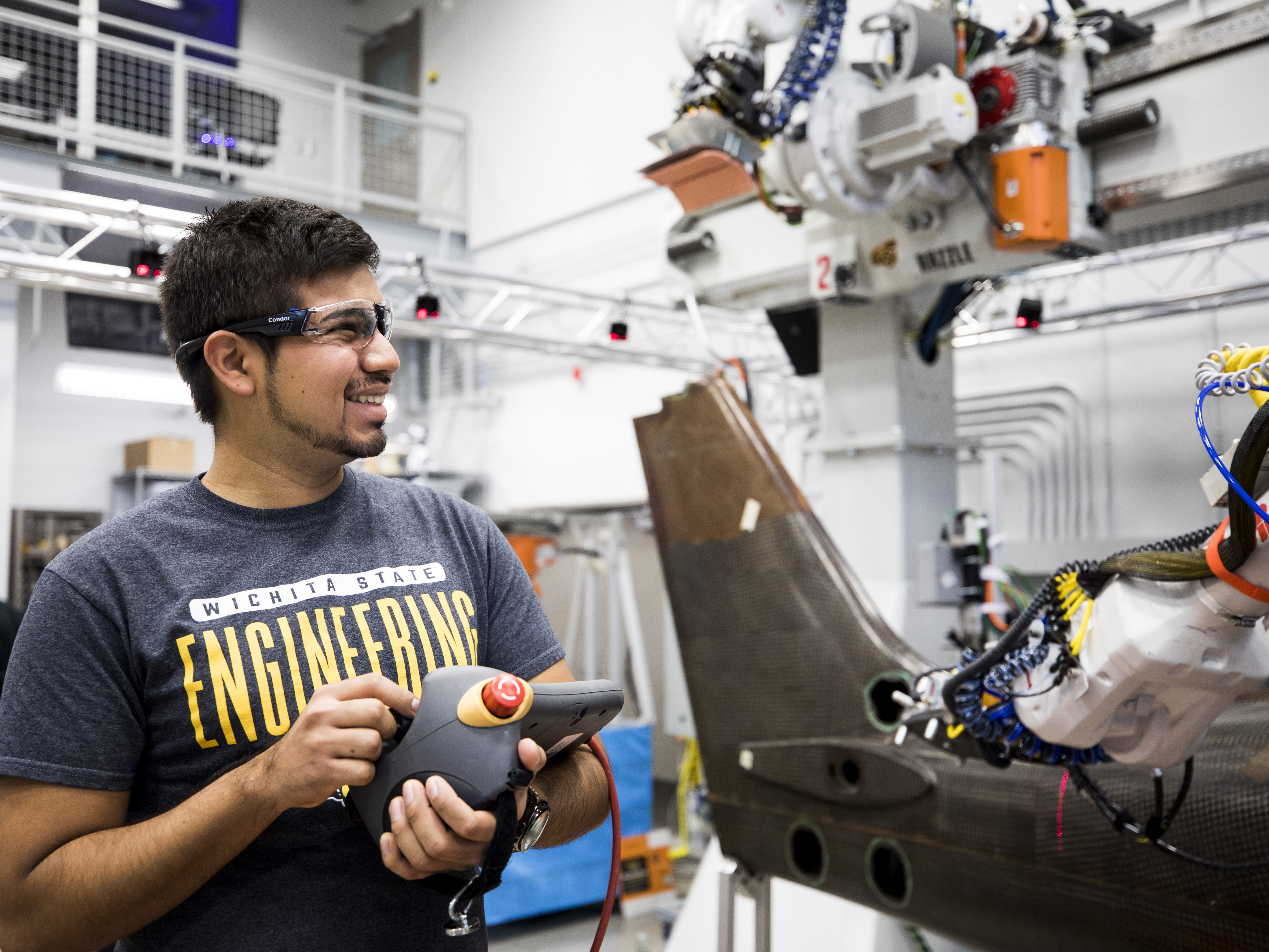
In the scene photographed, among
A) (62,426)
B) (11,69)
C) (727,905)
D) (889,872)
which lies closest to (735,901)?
(727,905)

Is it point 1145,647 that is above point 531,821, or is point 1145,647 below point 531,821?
above

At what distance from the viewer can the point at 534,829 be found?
1244mm

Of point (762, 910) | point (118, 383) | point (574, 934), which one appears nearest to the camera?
point (762, 910)

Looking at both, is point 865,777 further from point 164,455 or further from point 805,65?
point 164,455

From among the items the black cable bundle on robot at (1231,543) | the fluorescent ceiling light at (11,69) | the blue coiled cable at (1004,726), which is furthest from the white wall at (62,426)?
the black cable bundle on robot at (1231,543)

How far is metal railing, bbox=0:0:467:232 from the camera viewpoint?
30.9 ft

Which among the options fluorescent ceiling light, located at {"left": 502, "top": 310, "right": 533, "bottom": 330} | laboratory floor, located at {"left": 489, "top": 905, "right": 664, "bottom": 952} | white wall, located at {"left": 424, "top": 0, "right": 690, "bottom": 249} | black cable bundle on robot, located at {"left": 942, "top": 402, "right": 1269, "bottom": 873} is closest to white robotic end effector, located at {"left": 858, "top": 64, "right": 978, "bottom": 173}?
black cable bundle on robot, located at {"left": 942, "top": 402, "right": 1269, "bottom": 873}

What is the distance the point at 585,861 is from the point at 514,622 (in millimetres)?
5123

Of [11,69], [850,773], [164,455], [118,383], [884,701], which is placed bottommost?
[850,773]

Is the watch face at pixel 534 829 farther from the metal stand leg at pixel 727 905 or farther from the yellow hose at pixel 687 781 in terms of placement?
the yellow hose at pixel 687 781

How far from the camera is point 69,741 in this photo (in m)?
1.16

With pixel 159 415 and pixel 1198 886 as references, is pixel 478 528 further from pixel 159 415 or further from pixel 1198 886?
pixel 159 415

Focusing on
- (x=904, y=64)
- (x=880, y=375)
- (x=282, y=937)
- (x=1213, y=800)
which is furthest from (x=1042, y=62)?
(x=282, y=937)

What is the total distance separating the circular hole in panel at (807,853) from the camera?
2.63 meters
